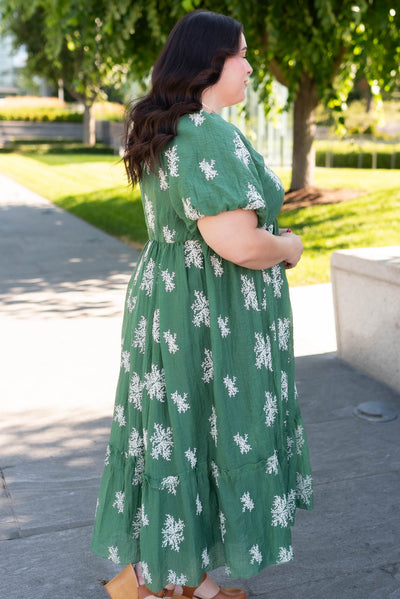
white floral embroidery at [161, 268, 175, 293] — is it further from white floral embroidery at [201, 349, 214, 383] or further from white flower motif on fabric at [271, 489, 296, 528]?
white flower motif on fabric at [271, 489, 296, 528]

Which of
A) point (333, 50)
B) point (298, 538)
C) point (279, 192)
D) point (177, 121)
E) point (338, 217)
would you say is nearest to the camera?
point (177, 121)

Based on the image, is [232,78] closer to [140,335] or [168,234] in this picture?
[168,234]

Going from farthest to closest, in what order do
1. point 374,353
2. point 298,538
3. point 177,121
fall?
point 374,353, point 298,538, point 177,121

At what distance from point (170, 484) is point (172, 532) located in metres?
0.14

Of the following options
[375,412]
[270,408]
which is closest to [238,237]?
[270,408]

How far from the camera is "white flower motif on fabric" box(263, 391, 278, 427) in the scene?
7.43 feet

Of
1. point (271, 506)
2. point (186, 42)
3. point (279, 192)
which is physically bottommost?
point (271, 506)

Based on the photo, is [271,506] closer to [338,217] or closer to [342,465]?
[342,465]

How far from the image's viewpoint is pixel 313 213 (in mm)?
11188

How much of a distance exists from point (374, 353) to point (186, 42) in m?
3.14

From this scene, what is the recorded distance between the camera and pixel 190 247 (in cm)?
220

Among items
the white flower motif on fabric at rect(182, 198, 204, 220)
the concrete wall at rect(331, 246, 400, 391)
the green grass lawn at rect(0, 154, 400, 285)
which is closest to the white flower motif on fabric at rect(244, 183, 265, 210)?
the white flower motif on fabric at rect(182, 198, 204, 220)

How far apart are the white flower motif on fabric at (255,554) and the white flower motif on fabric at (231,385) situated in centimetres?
47

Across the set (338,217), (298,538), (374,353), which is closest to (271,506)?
(298,538)
